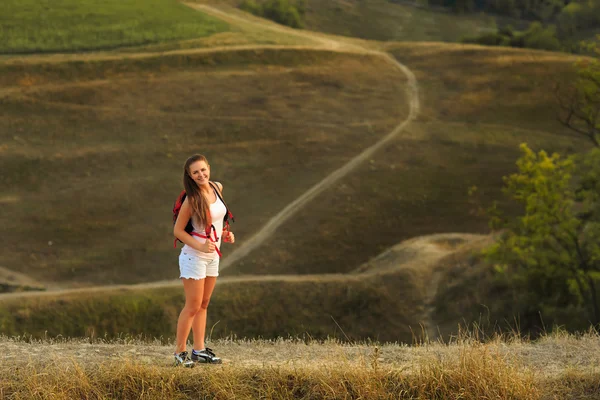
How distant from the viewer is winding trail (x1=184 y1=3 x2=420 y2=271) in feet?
128

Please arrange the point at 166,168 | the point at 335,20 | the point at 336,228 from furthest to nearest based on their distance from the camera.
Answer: the point at 335,20
the point at 166,168
the point at 336,228

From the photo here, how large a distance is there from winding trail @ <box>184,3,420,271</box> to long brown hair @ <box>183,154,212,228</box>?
27740mm

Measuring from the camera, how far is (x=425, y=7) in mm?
88250

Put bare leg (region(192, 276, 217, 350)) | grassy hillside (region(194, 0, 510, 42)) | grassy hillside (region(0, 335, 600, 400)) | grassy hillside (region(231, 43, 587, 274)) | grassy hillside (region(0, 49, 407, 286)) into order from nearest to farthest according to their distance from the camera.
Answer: grassy hillside (region(0, 335, 600, 400)), bare leg (region(192, 276, 217, 350)), grassy hillside (region(0, 49, 407, 286)), grassy hillside (region(231, 43, 587, 274)), grassy hillside (region(194, 0, 510, 42))

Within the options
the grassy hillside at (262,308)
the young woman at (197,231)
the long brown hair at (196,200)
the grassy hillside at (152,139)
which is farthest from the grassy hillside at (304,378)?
the grassy hillside at (152,139)

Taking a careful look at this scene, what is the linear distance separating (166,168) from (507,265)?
66.2 feet

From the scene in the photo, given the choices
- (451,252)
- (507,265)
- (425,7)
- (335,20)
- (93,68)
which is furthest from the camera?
(425,7)

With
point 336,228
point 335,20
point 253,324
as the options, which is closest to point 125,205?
point 336,228

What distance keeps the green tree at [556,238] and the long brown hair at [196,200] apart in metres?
22.4

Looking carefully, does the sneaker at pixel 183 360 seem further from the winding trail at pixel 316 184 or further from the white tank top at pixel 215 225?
the winding trail at pixel 316 184

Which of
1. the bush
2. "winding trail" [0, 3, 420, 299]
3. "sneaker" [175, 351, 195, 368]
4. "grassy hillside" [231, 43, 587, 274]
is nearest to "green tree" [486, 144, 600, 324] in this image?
"winding trail" [0, 3, 420, 299]

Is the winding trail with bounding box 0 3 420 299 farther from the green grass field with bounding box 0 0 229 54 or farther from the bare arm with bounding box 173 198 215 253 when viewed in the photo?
the bare arm with bounding box 173 198 215 253

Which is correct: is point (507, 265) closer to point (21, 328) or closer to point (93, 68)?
point (21, 328)

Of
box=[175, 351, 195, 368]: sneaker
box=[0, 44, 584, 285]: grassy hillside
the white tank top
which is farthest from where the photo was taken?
box=[0, 44, 584, 285]: grassy hillside
